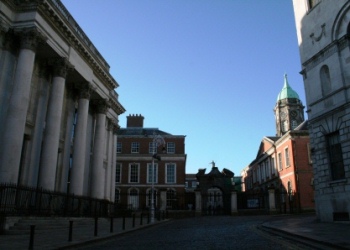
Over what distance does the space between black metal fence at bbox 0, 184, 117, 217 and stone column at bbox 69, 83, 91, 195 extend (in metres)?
1.08

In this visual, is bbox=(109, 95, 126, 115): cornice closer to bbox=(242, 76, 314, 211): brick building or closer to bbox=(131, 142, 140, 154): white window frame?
bbox=(131, 142, 140, 154): white window frame

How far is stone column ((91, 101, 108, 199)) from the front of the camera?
2748 cm

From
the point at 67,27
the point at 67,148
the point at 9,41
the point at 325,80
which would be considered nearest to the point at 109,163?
the point at 67,148

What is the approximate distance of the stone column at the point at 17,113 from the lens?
1633 cm

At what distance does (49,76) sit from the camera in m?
22.8

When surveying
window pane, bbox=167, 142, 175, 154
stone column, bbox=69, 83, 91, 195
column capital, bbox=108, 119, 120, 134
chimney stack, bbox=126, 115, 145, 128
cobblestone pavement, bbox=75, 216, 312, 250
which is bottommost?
cobblestone pavement, bbox=75, 216, 312, 250

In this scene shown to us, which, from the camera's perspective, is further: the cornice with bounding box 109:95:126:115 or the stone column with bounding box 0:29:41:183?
the cornice with bounding box 109:95:126:115

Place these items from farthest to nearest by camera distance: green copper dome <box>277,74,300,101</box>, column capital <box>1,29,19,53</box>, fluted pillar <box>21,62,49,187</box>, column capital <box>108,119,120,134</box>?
green copper dome <box>277,74,300,101</box>, column capital <box>108,119,120,134</box>, fluted pillar <box>21,62,49,187</box>, column capital <box>1,29,19,53</box>

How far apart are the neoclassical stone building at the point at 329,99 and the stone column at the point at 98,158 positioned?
17065mm

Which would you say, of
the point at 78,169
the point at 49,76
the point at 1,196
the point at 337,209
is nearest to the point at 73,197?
the point at 78,169

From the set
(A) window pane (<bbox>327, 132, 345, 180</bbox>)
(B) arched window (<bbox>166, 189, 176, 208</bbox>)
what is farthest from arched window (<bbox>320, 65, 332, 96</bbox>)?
(B) arched window (<bbox>166, 189, 176, 208</bbox>)

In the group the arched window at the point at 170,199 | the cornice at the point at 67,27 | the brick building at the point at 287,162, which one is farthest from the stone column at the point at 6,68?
the arched window at the point at 170,199

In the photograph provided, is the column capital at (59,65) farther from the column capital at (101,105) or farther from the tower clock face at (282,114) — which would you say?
the tower clock face at (282,114)

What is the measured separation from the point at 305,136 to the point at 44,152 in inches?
1381
